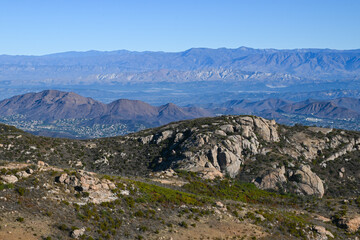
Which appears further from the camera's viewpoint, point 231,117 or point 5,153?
point 231,117

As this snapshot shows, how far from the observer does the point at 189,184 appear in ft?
213

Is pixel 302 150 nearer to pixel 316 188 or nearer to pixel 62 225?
pixel 316 188

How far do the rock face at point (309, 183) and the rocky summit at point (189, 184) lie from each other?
210 millimetres

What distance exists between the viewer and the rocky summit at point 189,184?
41750 mm

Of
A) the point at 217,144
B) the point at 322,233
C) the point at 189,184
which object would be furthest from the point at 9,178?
the point at 217,144

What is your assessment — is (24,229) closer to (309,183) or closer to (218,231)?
(218,231)

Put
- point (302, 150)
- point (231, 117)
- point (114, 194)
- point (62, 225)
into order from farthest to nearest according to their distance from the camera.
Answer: point (231, 117), point (302, 150), point (114, 194), point (62, 225)

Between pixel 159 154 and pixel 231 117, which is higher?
pixel 231 117

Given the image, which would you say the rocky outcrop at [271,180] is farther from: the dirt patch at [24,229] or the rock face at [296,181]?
the dirt patch at [24,229]

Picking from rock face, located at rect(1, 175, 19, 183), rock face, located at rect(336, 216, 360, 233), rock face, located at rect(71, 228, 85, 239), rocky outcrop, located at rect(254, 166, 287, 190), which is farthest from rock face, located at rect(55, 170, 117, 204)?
rocky outcrop, located at rect(254, 166, 287, 190)

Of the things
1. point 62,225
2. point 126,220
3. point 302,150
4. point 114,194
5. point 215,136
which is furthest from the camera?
point 302,150

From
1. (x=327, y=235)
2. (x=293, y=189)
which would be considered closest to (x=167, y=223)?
(x=327, y=235)

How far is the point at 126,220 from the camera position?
4341 centimetres

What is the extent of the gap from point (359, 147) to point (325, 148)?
913cm
